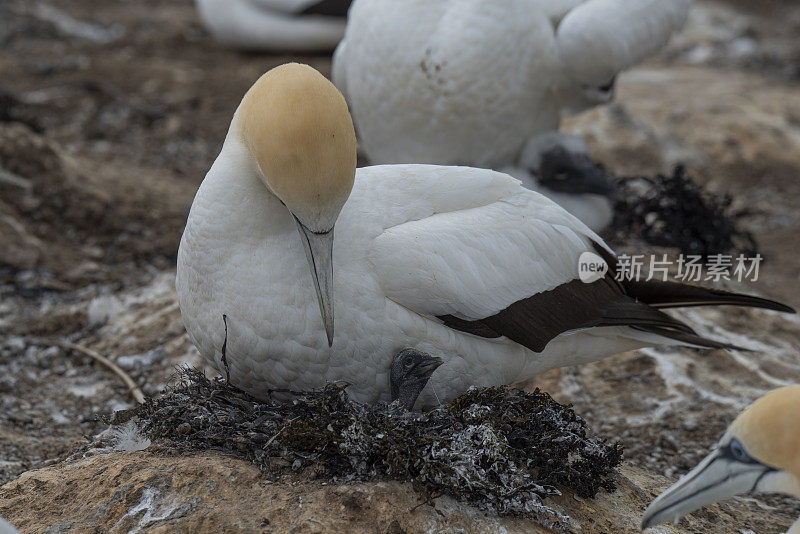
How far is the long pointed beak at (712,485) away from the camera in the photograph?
110 inches

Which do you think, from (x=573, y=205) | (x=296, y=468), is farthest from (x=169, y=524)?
(x=573, y=205)

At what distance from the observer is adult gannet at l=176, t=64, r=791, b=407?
3.01m

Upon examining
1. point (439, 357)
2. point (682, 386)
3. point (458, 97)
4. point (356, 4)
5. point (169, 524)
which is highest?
point (356, 4)

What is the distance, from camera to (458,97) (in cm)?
506

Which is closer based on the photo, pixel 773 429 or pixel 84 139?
pixel 773 429

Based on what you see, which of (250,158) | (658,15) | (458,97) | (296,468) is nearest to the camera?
(296,468)

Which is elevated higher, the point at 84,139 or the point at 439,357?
the point at 439,357

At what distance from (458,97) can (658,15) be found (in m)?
1.31

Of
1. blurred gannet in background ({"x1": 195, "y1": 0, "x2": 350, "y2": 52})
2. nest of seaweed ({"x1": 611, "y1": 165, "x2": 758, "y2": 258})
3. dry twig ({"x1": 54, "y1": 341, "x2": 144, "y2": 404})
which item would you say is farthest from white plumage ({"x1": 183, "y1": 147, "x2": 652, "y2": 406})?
blurred gannet in background ({"x1": 195, "y1": 0, "x2": 350, "y2": 52})

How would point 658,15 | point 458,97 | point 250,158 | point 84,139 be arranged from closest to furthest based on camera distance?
1. point 250,158
2. point 458,97
3. point 658,15
4. point 84,139

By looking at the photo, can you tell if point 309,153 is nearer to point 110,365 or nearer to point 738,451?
point 738,451

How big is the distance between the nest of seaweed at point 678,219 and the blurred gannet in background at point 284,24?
5.14 metres

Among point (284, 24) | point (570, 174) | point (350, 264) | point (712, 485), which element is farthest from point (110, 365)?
point (284, 24)

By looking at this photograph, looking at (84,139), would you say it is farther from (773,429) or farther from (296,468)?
(773,429)
